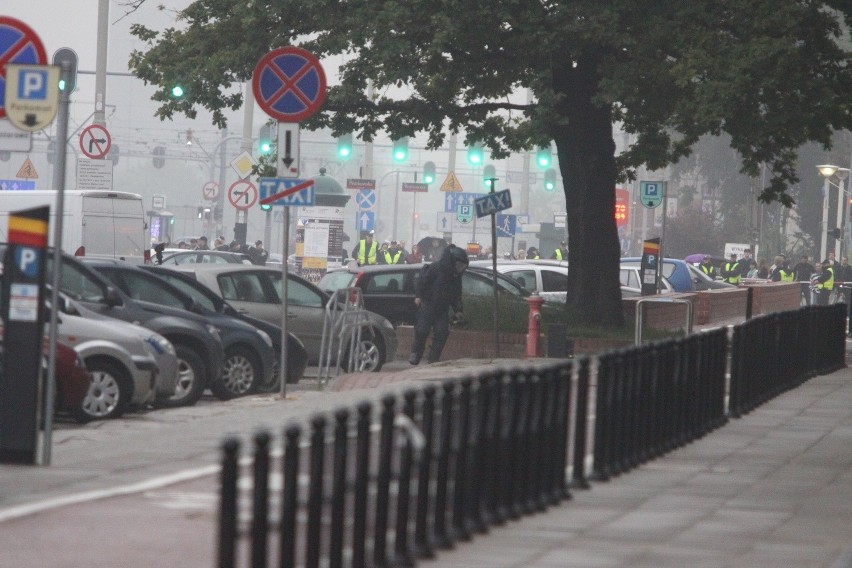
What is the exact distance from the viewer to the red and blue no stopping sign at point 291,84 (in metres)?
16.1

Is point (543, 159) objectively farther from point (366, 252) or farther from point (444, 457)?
point (444, 457)

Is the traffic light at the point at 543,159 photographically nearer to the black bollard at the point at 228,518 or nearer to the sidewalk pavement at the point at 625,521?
the sidewalk pavement at the point at 625,521

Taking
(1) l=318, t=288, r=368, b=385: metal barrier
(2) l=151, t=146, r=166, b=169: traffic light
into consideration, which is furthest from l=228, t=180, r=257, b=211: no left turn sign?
(2) l=151, t=146, r=166, b=169: traffic light

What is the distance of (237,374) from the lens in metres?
18.8

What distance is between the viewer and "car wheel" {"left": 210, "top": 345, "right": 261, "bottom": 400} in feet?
61.3

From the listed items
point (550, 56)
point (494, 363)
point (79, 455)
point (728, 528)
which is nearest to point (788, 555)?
point (728, 528)

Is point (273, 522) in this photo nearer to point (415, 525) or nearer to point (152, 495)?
point (415, 525)

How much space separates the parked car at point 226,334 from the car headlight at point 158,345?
2058 millimetres

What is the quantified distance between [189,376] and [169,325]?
1.87ft

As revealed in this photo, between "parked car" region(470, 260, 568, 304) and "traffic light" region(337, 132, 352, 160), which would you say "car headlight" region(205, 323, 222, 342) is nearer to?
"parked car" region(470, 260, 568, 304)

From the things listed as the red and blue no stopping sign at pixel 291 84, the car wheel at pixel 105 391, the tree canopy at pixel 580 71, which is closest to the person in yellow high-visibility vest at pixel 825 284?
the tree canopy at pixel 580 71

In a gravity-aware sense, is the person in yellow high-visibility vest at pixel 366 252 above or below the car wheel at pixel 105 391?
above

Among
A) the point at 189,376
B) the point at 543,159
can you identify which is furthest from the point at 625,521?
the point at 543,159

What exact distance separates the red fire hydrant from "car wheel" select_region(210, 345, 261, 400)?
6.00m
